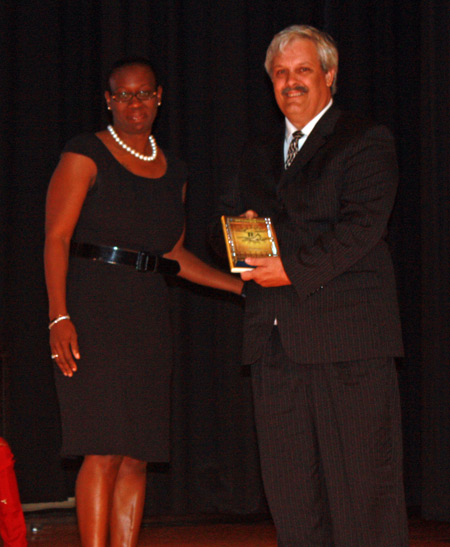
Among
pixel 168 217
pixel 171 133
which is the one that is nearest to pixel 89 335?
pixel 168 217

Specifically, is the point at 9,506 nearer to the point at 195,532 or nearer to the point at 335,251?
the point at 195,532

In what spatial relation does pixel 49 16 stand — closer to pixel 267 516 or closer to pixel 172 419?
pixel 172 419

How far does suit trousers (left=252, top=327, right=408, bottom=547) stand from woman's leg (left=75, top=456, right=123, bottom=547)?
1.89 ft

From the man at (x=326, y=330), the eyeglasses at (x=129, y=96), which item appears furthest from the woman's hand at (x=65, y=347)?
the eyeglasses at (x=129, y=96)

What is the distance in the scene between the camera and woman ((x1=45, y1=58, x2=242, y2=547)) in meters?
2.36

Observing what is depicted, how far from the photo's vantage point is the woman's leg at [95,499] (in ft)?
7.64

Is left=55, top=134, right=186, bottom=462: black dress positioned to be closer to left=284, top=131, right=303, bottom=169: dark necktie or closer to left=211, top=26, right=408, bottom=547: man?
left=211, top=26, right=408, bottom=547: man

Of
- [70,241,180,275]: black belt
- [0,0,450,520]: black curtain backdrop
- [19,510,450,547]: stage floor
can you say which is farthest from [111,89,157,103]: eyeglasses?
[19,510,450,547]: stage floor

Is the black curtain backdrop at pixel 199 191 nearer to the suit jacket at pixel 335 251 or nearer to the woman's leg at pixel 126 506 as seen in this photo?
the woman's leg at pixel 126 506

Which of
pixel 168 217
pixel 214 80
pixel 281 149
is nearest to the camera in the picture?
pixel 281 149

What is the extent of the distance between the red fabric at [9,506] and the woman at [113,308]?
1.24ft

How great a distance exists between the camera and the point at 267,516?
3.65 m

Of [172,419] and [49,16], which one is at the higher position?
[49,16]

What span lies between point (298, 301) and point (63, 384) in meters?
0.86
